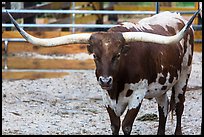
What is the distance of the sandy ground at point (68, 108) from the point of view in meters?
7.71

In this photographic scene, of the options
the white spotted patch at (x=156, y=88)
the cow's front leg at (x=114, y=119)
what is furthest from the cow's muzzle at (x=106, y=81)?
the white spotted patch at (x=156, y=88)

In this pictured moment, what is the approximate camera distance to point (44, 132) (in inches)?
294

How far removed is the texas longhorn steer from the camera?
5.96 meters

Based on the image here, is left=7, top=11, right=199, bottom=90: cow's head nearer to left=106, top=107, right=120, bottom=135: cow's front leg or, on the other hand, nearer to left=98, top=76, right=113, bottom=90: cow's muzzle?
left=98, top=76, right=113, bottom=90: cow's muzzle

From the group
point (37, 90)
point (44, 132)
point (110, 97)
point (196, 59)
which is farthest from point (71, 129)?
point (196, 59)

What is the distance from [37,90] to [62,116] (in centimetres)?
210

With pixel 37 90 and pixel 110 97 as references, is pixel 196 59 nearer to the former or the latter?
pixel 37 90

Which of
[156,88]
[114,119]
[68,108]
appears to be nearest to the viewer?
[114,119]

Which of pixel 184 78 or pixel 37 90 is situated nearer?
pixel 184 78

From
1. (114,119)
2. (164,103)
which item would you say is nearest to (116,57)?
(114,119)

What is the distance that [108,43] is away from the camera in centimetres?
595

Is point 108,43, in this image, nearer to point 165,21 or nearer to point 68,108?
point 165,21

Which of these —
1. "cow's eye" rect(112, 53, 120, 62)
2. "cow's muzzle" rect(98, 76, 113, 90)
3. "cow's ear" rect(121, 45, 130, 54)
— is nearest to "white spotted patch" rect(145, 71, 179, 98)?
"cow's ear" rect(121, 45, 130, 54)

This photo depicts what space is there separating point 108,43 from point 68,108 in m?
3.47
